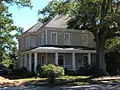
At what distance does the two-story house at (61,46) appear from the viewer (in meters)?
40.0

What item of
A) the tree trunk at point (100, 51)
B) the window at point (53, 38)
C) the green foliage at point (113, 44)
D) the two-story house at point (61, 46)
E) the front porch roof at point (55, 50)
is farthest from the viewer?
the window at point (53, 38)

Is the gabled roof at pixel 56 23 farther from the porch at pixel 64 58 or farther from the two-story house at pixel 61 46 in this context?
the porch at pixel 64 58

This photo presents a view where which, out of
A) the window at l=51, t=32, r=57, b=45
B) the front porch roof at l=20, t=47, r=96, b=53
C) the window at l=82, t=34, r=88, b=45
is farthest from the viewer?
the window at l=82, t=34, r=88, b=45

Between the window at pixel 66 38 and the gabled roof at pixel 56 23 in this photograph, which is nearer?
the gabled roof at pixel 56 23

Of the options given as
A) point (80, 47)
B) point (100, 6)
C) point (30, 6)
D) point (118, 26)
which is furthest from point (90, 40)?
point (30, 6)

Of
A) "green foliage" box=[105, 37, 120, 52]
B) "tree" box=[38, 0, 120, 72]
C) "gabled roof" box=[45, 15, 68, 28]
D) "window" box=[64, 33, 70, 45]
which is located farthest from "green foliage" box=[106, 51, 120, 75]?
"tree" box=[38, 0, 120, 72]

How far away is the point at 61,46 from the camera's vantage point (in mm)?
40875

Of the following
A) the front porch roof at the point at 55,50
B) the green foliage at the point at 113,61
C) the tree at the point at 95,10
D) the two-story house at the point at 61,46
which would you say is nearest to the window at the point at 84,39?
the two-story house at the point at 61,46

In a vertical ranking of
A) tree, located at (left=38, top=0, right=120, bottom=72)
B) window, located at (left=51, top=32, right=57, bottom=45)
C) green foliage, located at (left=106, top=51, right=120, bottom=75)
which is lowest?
green foliage, located at (left=106, top=51, right=120, bottom=75)

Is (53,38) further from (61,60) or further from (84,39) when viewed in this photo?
(84,39)

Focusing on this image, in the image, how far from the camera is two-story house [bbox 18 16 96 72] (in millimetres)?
40000

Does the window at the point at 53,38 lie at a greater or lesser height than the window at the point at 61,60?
greater

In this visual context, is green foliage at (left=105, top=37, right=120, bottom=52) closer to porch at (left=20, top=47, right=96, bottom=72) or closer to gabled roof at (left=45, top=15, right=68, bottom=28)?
porch at (left=20, top=47, right=96, bottom=72)

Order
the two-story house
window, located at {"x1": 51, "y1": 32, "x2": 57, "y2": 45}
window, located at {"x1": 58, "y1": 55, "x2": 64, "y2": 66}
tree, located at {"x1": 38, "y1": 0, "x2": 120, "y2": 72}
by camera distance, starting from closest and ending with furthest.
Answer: tree, located at {"x1": 38, "y1": 0, "x2": 120, "y2": 72}
the two-story house
window, located at {"x1": 51, "y1": 32, "x2": 57, "y2": 45}
window, located at {"x1": 58, "y1": 55, "x2": 64, "y2": 66}
